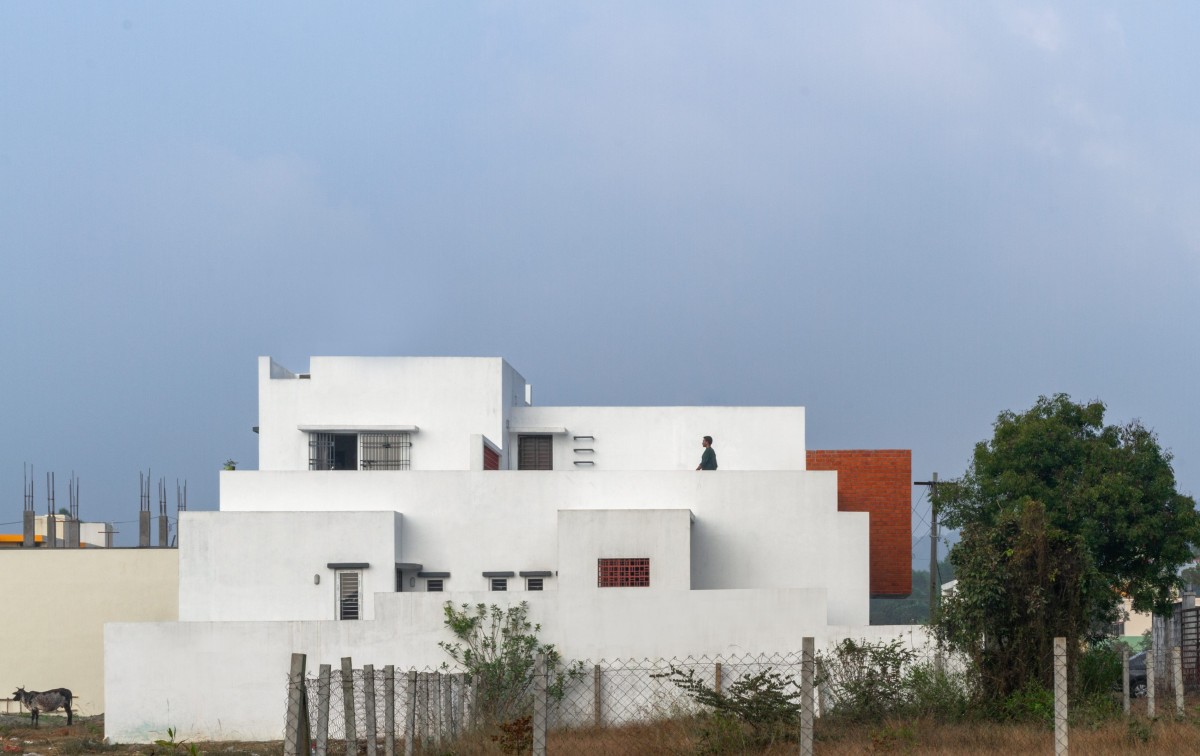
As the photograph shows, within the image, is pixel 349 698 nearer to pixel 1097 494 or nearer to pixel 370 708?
pixel 370 708

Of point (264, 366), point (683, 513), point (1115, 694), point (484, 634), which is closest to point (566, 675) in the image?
point (484, 634)

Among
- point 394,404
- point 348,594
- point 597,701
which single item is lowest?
point 597,701

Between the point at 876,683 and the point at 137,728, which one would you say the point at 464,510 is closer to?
the point at 137,728

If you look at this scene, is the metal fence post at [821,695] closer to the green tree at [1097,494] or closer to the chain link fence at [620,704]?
the chain link fence at [620,704]

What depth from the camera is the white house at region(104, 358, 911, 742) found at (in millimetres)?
24688

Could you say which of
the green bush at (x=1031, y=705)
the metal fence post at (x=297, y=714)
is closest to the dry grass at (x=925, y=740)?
the green bush at (x=1031, y=705)

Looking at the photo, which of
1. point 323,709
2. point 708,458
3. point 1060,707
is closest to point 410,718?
point 323,709

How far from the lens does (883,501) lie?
114 feet

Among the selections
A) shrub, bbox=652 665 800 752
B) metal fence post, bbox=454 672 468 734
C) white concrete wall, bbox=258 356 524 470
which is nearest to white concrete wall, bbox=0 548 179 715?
white concrete wall, bbox=258 356 524 470

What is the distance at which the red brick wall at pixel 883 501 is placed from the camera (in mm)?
34531

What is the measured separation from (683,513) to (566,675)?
436cm

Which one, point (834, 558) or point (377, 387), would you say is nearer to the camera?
point (834, 558)

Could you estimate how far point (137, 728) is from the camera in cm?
2442

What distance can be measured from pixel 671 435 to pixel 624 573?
26.5 feet
